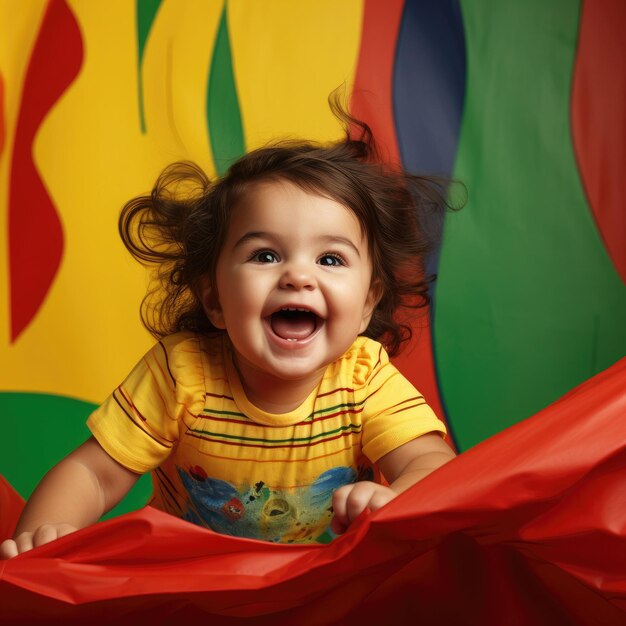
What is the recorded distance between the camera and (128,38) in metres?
1.39

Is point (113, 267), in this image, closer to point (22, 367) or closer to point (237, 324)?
point (22, 367)

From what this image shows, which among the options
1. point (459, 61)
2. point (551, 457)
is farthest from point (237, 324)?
point (459, 61)

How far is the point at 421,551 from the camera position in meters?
0.64

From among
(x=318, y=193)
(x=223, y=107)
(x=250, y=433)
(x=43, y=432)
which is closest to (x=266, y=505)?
(x=250, y=433)

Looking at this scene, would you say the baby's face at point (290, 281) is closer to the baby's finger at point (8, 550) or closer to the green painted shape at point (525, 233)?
the baby's finger at point (8, 550)

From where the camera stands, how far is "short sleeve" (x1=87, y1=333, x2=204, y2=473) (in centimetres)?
89

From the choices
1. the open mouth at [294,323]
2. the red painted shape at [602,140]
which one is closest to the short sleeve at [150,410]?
the open mouth at [294,323]

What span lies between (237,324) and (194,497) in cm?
20

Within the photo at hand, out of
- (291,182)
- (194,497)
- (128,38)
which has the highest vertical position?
(128,38)

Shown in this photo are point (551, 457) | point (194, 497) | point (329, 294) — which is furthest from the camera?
point (194, 497)

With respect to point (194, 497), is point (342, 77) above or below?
above

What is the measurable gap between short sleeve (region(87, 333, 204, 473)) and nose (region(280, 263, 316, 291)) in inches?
5.9

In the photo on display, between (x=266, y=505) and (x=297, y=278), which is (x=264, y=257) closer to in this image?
(x=297, y=278)

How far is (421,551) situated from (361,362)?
318 mm
